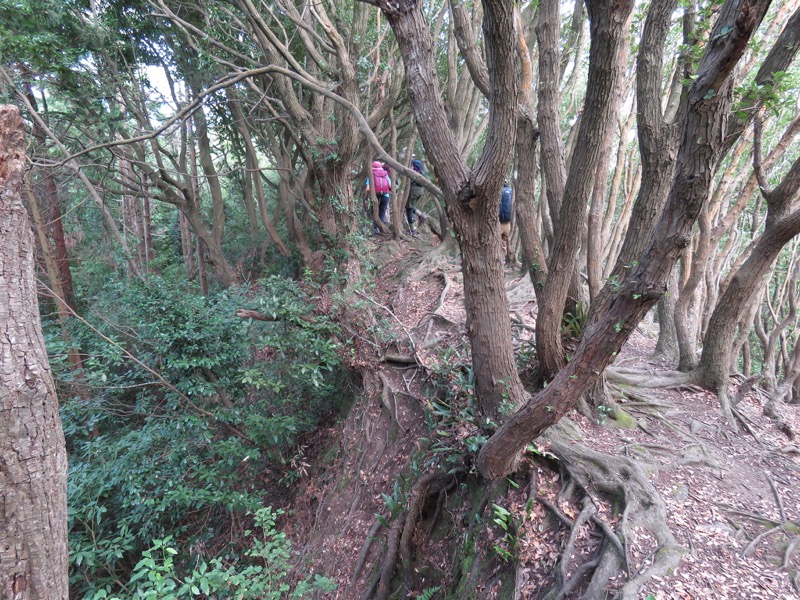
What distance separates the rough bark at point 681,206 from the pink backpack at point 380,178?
30.0ft

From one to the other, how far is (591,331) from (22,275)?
293cm

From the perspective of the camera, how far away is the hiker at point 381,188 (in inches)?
427

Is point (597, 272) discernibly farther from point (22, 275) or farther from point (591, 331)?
point (22, 275)

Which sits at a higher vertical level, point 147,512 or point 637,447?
point 637,447

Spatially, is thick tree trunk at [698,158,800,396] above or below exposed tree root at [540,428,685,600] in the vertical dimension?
above

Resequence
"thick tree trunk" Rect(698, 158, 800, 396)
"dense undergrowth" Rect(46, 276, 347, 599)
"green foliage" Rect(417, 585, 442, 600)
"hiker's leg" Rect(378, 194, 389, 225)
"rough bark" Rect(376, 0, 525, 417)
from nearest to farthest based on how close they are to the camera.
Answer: "rough bark" Rect(376, 0, 525, 417) → "green foliage" Rect(417, 585, 442, 600) → "thick tree trunk" Rect(698, 158, 800, 396) → "dense undergrowth" Rect(46, 276, 347, 599) → "hiker's leg" Rect(378, 194, 389, 225)

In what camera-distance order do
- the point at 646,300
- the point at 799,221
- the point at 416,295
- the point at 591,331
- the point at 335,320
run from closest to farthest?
1. the point at 646,300
2. the point at 591,331
3. the point at 799,221
4. the point at 335,320
5. the point at 416,295

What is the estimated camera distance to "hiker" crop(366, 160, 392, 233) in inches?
427

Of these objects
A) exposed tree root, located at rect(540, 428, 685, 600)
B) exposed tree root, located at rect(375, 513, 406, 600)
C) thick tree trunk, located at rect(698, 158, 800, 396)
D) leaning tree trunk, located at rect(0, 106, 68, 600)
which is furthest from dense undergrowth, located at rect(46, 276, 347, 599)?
thick tree trunk, located at rect(698, 158, 800, 396)

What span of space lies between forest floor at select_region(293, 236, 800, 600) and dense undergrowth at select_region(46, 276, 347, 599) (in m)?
0.83

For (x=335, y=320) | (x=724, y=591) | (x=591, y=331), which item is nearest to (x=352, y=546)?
(x=335, y=320)

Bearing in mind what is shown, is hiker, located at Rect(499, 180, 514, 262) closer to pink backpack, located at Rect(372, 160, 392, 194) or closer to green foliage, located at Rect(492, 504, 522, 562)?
pink backpack, located at Rect(372, 160, 392, 194)

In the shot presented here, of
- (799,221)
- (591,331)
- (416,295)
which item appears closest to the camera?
(591,331)

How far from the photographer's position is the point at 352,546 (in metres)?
4.48
